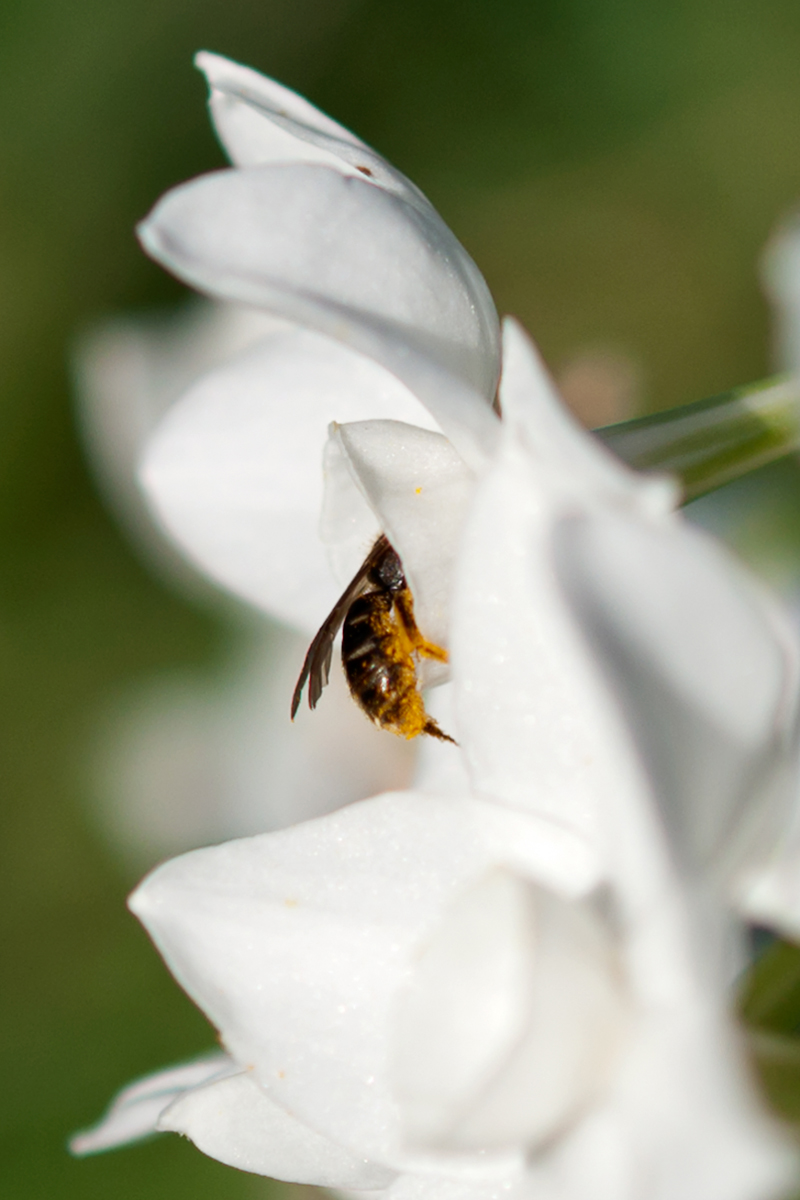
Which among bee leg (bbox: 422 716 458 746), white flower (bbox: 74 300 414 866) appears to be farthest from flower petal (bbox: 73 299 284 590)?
bee leg (bbox: 422 716 458 746)

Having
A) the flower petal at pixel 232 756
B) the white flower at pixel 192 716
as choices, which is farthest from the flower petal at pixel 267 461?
the white flower at pixel 192 716

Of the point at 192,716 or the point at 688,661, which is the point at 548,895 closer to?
the point at 688,661

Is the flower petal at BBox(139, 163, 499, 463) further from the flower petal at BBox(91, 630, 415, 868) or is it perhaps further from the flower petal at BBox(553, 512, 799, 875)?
the flower petal at BBox(91, 630, 415, 868)

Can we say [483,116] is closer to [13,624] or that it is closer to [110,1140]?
[13,624]

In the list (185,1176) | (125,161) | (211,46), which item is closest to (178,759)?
(185,1176)

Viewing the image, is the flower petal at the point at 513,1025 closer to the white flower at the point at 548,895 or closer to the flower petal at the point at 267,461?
the white flower at the point at 548,895
